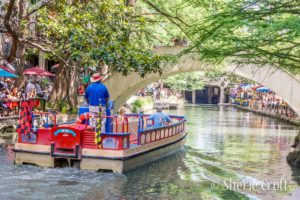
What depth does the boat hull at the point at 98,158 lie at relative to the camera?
45.9 ft

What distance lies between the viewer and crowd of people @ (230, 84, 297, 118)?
39453mm

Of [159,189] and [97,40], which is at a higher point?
[97,40]

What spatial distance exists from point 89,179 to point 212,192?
2.90 meters

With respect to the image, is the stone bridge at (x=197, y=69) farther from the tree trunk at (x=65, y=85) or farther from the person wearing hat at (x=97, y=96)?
the person wearing hat at (x=97, y=96)

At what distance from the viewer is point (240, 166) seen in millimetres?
16891

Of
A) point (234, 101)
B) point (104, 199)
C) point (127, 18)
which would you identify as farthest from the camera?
point (234, 101)

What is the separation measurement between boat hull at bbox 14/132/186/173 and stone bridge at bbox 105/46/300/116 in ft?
29.1

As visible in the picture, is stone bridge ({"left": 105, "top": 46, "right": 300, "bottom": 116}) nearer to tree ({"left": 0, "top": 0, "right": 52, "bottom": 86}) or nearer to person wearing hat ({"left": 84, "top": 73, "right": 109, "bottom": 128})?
tree ({"left": 0, "top": 0, "right": 52, "bottom": 86})

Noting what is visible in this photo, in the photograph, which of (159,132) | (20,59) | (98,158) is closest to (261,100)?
(20,59)

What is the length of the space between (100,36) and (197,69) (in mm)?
9359

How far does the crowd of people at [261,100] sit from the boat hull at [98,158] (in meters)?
20.5

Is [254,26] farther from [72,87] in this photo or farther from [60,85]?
[60,85]

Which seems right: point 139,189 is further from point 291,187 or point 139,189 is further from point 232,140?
point 232,140

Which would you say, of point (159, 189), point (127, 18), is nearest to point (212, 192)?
point (159, 189)
